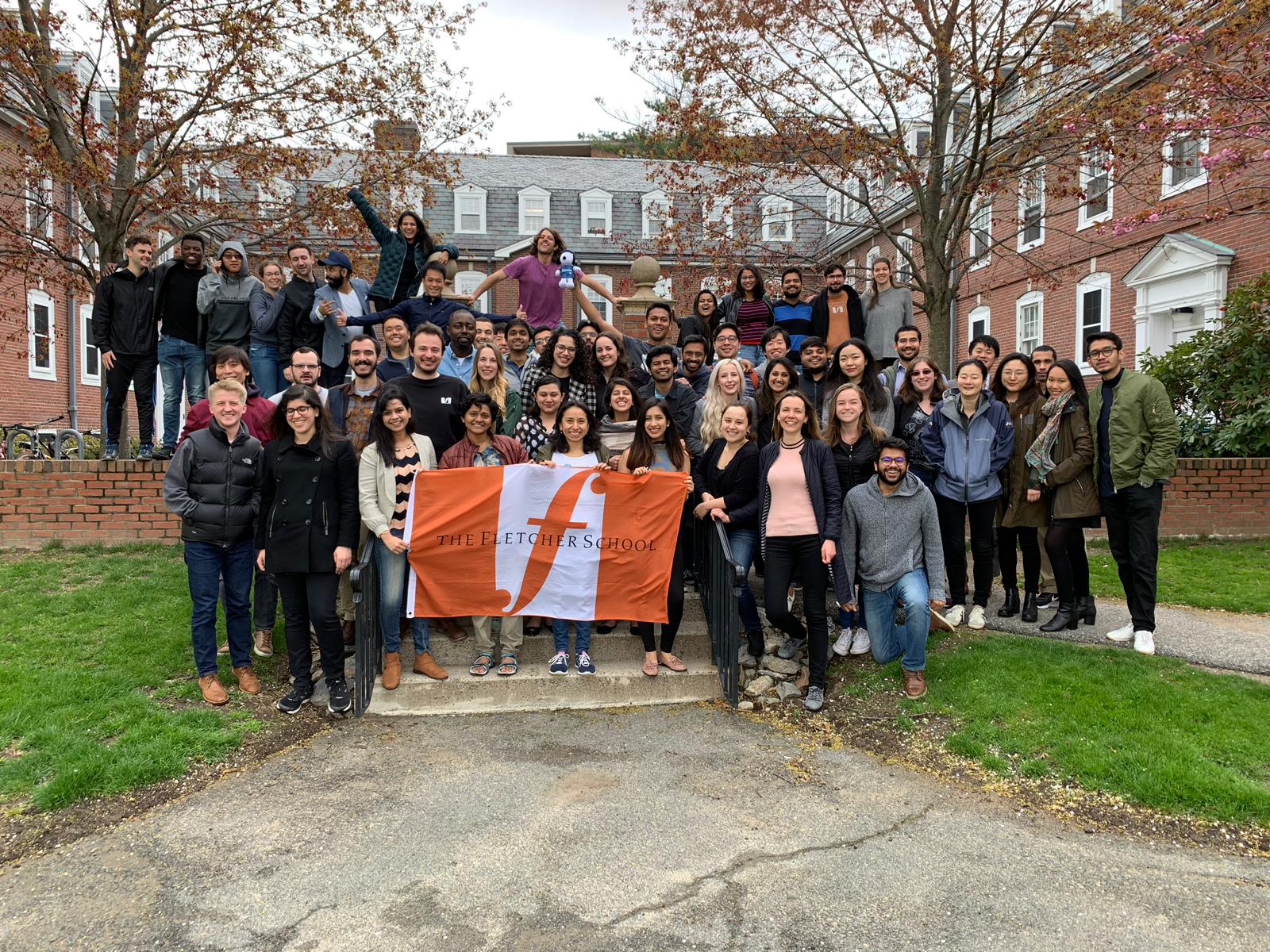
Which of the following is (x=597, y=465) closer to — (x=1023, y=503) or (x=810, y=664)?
(x=810, y=664)

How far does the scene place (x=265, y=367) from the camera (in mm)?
7949

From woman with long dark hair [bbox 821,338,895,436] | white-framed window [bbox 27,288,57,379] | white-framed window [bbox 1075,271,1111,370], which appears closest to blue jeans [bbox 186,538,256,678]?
woman with long dark hair [bbox 821,338,895,436]

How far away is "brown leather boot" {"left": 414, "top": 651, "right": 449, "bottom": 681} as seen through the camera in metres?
5.60

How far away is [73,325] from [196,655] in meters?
21.3

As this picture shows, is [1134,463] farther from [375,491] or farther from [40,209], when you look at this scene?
[40,209]

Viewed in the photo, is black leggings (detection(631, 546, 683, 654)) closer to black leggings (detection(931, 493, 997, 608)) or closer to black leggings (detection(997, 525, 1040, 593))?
black leggings (detection(931, 493, 997, 608))

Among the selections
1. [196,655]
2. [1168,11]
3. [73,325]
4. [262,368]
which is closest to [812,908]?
[196,655]

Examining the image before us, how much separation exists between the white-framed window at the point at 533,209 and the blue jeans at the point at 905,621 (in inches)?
1173

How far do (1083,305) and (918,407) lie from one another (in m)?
16.1

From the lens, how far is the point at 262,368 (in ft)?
26.1

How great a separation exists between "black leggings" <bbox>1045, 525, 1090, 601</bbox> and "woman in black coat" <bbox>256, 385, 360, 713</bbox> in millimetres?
5056

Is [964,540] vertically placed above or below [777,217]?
Answer: below

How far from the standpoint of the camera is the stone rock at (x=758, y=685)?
5738 millimetres

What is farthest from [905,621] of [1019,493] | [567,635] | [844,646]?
[567,635]
